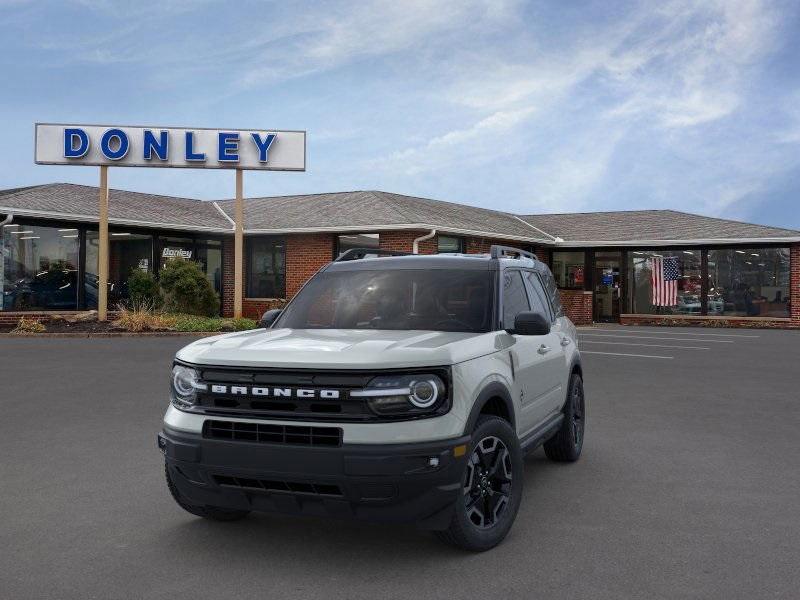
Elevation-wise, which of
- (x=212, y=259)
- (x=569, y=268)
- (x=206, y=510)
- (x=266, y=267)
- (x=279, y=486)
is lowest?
(x=206, y=510)

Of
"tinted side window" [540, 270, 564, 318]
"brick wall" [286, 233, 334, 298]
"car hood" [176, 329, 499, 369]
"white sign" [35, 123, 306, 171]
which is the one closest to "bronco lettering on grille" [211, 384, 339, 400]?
"car hood" [176, 329, 499, 369]

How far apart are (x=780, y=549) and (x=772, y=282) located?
87.2ft

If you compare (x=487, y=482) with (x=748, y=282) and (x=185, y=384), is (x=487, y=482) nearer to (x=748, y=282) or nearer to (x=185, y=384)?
(x=185, y=384)

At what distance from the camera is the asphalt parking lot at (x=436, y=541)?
4.00 meters

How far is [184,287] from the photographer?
2402 cm

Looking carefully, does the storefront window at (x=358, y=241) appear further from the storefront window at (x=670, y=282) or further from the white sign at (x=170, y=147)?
the storefront window at (x=670, y=282)

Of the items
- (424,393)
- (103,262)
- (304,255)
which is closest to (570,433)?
(424,393)

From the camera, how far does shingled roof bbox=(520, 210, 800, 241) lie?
2892cm

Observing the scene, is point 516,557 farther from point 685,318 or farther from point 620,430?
point 685,318

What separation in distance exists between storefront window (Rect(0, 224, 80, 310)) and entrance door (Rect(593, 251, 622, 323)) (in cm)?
1969

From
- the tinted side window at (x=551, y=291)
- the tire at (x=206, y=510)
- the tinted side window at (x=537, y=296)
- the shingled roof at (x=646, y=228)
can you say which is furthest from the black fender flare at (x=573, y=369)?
the shingled roof at (x=646, y=228)

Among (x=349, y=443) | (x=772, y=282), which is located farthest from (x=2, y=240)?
(x=772, y=282)

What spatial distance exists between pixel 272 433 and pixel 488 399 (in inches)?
50.8

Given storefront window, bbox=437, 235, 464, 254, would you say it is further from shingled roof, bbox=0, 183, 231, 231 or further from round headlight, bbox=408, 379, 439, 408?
round headlight, bbox=408, 379, 439, 408
